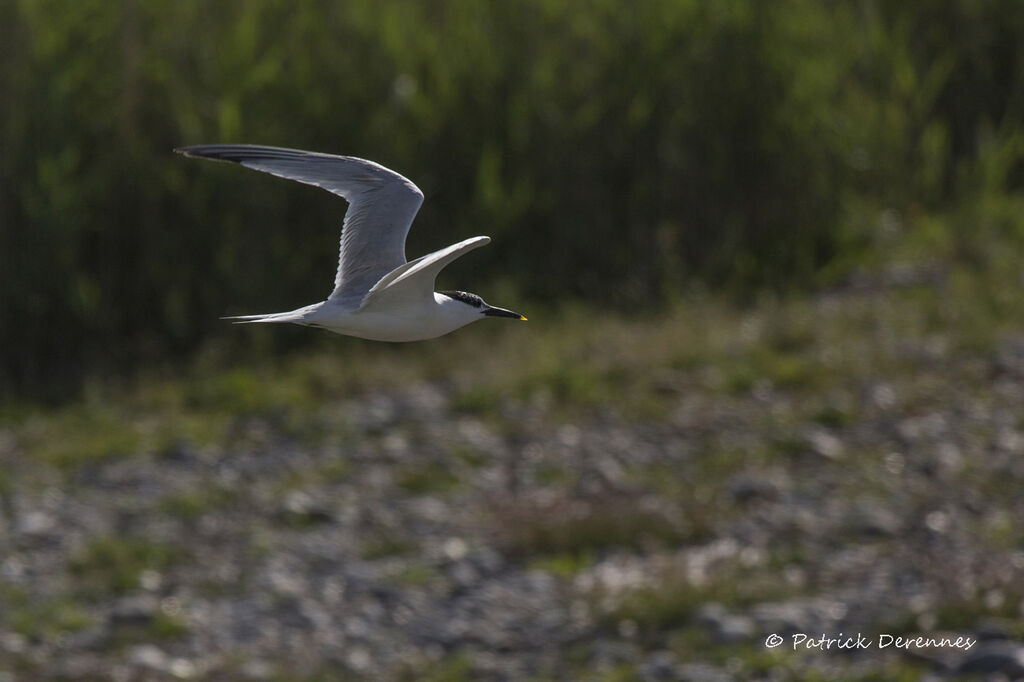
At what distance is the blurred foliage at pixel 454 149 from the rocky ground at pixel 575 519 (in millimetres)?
837

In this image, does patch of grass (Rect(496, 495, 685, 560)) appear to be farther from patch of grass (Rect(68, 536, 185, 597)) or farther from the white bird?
the white bird

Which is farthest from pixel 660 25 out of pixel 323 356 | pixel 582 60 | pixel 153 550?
pixel 153 550

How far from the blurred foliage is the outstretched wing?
19.7 ft

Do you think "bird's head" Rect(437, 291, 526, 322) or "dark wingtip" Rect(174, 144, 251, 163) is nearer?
"dark wingtip" Rect(174, 144, 251, 163)

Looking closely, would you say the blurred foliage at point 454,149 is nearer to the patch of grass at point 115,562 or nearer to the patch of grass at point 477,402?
the patch of grass at point 477,402

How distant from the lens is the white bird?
4.70 metres

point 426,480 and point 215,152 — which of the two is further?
point 426,480

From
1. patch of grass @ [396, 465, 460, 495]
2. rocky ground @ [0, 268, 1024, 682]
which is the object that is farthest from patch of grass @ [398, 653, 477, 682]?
patch of grass @ [396, 465, 460, 495]

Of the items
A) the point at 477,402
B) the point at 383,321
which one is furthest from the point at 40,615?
the point at 383,321

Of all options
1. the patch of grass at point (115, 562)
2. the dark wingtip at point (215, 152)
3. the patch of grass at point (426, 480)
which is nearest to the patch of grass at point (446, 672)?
the patch of grass at point (115, 562)

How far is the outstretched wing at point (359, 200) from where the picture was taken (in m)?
5.31

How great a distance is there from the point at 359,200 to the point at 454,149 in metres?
7.35

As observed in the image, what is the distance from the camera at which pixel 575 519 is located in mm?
10344

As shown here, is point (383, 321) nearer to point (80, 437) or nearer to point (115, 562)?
point (115, 562)
